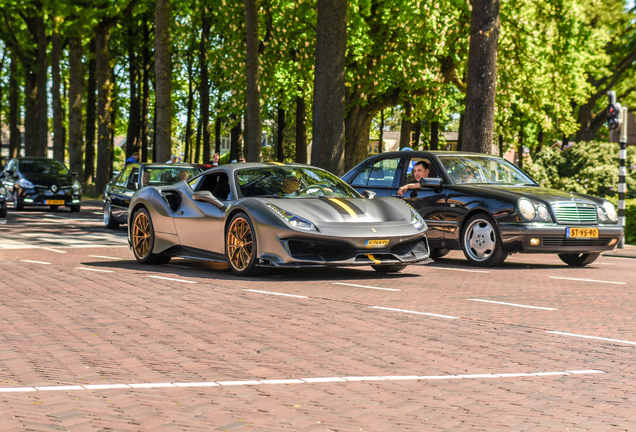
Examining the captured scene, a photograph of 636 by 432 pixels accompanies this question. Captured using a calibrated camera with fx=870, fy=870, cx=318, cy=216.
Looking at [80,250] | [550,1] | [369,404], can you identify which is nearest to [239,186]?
[80,250]

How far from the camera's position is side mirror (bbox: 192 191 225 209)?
10656mm

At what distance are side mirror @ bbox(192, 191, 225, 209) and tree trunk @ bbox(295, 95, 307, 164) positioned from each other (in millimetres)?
24799

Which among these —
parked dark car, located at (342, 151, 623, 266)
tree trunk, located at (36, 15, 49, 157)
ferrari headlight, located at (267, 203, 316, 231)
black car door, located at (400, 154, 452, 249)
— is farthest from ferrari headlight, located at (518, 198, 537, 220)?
tree trunk, located at (36, 15, 49, 157)

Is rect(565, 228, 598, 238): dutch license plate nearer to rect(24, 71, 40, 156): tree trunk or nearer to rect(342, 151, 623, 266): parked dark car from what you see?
rect(342, 151, 623, 266): parked dark car

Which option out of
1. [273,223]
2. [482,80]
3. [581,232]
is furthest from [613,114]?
[273,223]

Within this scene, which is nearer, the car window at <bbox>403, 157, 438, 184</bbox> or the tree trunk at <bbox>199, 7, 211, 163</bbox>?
the car window at <bbox>403, 157, 438, 184</bbox>

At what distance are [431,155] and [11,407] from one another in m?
9.59

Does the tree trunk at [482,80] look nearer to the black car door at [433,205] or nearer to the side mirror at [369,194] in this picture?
the black car door at [433,205]

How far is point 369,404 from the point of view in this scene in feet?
14.7

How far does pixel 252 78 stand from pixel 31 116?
2331 cm

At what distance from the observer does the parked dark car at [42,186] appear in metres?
26.8

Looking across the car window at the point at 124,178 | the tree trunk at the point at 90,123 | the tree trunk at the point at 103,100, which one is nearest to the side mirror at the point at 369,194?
the car window at the point at 124,178

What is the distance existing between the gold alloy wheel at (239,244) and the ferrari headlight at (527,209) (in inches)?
149

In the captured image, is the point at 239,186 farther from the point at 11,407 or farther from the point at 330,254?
the point at 11,407
